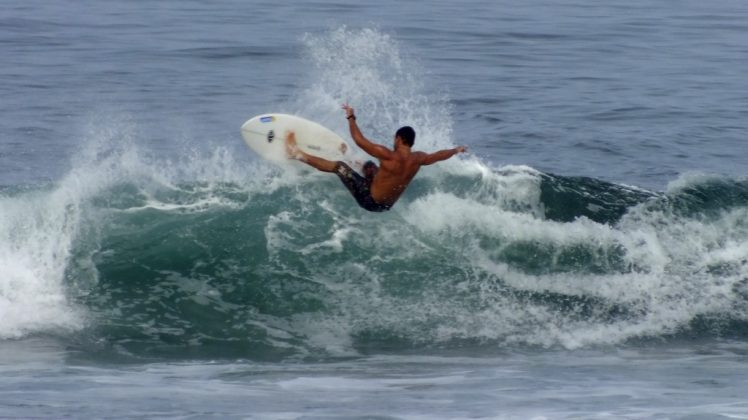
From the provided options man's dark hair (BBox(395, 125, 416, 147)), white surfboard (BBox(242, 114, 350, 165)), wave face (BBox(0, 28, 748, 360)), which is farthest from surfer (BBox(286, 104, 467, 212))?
wave face (BBox(0, 28, 748, 360))

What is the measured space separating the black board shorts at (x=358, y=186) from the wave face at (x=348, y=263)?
656 millimetres

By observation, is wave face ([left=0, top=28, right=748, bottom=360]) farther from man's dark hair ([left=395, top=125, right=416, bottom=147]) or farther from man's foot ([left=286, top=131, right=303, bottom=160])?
man's dark hair ([left=395, top=125, right=416, bottom=147])

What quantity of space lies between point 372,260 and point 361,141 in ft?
5.65

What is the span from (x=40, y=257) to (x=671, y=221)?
6.40m

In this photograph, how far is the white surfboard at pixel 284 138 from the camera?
12500 mm

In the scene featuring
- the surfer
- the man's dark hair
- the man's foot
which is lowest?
the surfer

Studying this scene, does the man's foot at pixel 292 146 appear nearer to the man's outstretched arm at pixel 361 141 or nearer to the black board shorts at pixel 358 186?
the black board shorts at pixel 358 186

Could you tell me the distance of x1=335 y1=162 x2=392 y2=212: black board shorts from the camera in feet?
38.8

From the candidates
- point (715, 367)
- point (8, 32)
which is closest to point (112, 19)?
point (8, 32)

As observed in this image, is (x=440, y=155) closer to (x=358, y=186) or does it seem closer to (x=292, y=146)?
(x=358, y=186)

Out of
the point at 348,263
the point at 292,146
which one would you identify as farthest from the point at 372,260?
the point at 292,146

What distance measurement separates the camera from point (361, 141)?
1095 cm

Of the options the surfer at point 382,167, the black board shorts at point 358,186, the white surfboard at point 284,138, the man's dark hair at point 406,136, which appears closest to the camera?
the surfer at point 382,167

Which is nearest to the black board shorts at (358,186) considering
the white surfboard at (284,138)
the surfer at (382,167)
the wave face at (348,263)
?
the surfer at (382,167)
